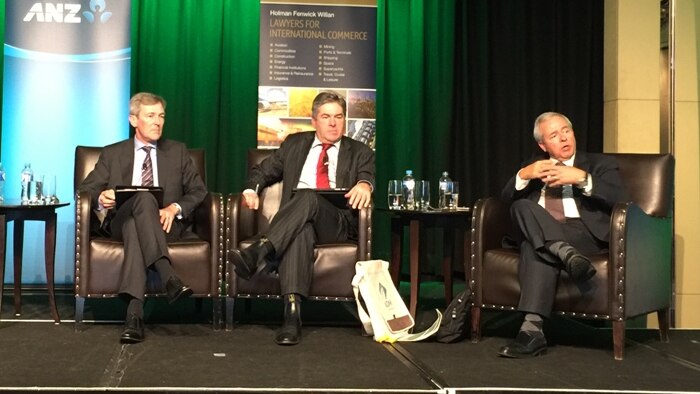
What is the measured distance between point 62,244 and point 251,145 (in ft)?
4.94

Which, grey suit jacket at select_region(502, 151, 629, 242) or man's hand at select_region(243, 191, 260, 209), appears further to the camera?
man's hand at select_region(243, 191, 260, 209)

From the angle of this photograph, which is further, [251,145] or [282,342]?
[251,145]

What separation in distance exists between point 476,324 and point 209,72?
10.9ft

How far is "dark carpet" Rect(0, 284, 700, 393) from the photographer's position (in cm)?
285

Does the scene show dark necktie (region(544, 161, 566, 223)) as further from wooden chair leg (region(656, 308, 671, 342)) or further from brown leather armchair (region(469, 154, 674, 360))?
wooden chair leg (region(656, 308, 671, 342))

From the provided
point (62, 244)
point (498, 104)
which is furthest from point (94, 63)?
point (498, 104)

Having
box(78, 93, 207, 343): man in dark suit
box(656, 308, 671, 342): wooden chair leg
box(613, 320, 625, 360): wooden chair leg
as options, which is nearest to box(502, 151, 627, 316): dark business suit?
box(613, 320, 625, 360): wooden chair leg

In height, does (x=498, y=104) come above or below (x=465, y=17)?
below

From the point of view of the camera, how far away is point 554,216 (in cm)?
391

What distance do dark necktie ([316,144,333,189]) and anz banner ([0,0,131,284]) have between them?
1.91 metres

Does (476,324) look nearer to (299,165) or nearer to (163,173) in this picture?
(299,165)

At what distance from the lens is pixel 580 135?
6621 mm

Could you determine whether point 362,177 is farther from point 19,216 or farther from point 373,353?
point 19,216

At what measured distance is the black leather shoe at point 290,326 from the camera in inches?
143
